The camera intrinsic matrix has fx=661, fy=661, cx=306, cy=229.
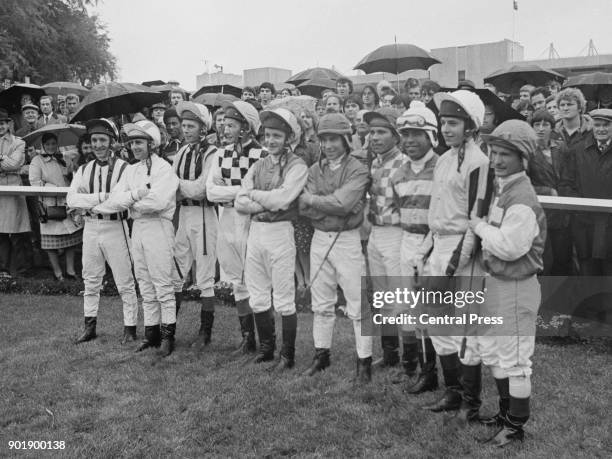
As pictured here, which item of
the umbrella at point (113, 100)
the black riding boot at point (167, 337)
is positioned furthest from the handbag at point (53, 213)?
the black riding boot at point (167, 337)

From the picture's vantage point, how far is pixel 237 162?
21.2 feet

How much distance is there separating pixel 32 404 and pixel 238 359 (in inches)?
74.0

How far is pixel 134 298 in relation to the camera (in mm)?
7070

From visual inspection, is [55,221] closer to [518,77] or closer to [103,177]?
[103,177]

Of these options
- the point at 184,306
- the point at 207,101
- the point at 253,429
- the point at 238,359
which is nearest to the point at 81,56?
the point at 207,101

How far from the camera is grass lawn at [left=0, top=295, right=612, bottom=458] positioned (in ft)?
14.4

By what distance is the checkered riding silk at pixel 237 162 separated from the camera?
6.46 m

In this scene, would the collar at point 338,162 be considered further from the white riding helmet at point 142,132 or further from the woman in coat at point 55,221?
the woman in coat at point 55,221

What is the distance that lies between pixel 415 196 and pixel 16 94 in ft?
31.7

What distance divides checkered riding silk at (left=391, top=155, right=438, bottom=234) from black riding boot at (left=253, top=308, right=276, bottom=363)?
1.70 meters

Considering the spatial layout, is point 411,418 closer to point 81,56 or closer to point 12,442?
point 12,442

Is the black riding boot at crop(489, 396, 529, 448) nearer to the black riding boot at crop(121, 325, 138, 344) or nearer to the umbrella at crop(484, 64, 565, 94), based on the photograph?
the black riding boot at crop(121, 325, 138, 344)

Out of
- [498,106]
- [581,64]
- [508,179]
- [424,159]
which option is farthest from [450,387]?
[581,64]

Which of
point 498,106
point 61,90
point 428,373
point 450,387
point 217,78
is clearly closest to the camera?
point 450,387
